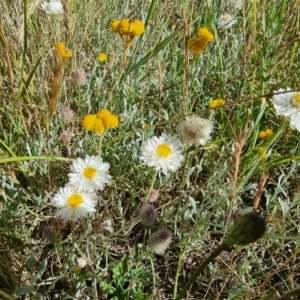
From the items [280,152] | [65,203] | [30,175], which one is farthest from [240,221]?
[280,152]

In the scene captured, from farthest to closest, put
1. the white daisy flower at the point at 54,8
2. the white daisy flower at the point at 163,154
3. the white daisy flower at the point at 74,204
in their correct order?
the white daisy flower at the point at 54,8 < the white daisy flower at the point at 163,154 < the white daisy flower at the point at 74,204

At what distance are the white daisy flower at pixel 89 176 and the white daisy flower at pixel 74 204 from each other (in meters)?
0.03

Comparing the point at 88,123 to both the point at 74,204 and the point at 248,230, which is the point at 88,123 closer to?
the point at 74,204

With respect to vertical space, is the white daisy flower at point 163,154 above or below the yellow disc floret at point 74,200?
above

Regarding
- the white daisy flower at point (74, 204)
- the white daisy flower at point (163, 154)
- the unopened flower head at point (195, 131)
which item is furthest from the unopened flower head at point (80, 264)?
the unopened flower head at point (195, 131)

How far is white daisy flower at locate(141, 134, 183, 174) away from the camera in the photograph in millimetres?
1079

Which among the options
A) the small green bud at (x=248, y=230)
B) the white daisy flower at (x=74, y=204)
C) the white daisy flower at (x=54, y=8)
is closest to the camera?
the small green bud at (x=248, y=230)

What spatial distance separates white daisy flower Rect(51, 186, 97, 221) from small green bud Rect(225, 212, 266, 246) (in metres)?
0.57

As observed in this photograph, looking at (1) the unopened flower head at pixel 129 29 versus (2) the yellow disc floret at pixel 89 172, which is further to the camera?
(1) the unopened flower head at pixel 129 29

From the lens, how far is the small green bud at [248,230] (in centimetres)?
41

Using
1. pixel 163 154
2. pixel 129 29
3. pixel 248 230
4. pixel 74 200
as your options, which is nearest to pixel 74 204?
pixel 74 200

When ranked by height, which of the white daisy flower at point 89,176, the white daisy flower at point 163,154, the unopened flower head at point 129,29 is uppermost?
the unopened flower head at point 129,29

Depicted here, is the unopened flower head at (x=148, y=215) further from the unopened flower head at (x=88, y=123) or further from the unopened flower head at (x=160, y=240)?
the unopened flower head at (x=88, y=123)

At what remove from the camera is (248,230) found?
0.41 m
